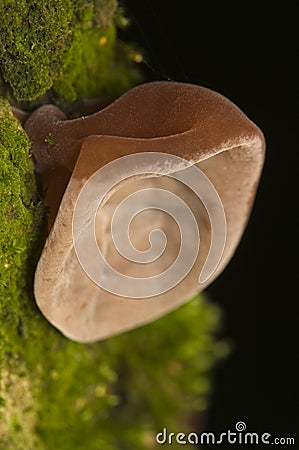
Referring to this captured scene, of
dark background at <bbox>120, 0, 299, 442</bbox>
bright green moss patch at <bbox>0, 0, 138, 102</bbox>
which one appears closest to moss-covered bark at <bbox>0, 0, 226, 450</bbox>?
bright green moss patch at <bbox>0, 0, 138, 102</bbox>

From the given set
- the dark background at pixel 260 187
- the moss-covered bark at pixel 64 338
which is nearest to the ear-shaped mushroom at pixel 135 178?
the moss-covered bark at pixel 64 338

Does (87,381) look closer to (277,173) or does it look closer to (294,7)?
(277,173)

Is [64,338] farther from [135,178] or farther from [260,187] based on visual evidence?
[260,187]

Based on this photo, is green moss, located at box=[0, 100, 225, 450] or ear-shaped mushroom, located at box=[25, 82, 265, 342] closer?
ear-shaped mushroom, located at box=[25, 82, 265, 342]

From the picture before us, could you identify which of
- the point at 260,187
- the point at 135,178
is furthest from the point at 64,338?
the point at 260,187

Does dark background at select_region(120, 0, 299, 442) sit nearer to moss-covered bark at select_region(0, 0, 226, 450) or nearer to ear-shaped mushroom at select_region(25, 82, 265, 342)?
moss-covered bark at select_region(0, 0, 226, 450)

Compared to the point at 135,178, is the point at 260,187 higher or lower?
lower
